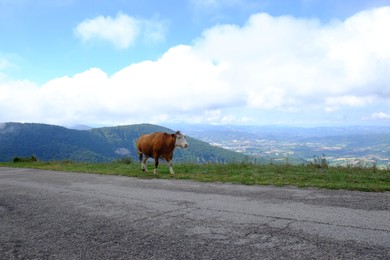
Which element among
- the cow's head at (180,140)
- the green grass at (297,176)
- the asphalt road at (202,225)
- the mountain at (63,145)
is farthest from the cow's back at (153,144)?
the mountain at (63,145)

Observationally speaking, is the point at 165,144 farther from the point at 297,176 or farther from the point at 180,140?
the point at 297,176

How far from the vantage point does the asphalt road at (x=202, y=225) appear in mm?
4676

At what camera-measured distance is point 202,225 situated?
19.7 feet

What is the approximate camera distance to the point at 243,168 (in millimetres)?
16125

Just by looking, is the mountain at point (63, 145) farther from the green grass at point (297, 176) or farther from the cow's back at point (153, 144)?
the green grass at point (297, 176)

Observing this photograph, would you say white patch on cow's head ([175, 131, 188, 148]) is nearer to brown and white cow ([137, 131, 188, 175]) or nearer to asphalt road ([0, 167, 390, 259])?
brown and white cow ([137, 131, 188, 175])

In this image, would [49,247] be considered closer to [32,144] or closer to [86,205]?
[86,205]

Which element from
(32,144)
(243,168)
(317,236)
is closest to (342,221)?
(317,236)

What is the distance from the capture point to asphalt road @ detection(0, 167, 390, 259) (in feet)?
15.3

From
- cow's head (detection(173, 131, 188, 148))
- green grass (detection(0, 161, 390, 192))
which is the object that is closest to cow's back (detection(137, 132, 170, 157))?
cow's head (detection(173, 131, 188, 148))

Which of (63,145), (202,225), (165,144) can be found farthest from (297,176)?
(63,145)

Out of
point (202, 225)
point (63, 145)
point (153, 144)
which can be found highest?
point (63, 145)

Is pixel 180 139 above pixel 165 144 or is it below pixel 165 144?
above

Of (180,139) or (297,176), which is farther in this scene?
(180,139)
